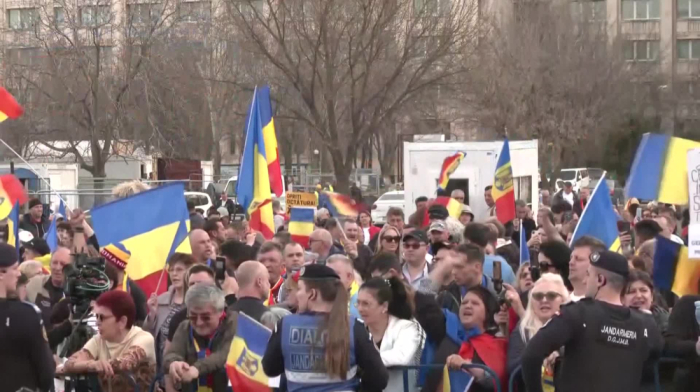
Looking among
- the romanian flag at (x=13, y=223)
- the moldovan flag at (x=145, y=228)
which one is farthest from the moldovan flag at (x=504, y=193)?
the moldovan flag at (x=145, y=228)

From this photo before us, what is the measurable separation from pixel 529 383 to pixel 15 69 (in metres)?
30.9

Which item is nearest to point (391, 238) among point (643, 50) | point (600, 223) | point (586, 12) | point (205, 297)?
point (600, 223)

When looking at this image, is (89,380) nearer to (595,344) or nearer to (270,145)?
(595,344)

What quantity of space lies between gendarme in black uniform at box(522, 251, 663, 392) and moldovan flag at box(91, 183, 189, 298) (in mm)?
4235

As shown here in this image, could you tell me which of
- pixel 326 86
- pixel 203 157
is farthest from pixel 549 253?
pixel 203 157

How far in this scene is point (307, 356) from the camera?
666 cm

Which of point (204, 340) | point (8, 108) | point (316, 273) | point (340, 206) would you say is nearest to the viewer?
point (316, 273)

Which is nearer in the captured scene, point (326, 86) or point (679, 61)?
point (326, 86)

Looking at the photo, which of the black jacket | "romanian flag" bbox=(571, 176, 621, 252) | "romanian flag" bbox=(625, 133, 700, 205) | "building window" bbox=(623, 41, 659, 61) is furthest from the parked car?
"building window" bbox=(623, 41, 659, 61)

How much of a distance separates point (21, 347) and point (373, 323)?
215cm

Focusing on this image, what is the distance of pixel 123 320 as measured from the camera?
7.95 meters

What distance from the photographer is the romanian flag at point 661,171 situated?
9.09 metres

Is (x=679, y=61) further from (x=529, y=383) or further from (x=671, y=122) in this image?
(x=529, y=383)

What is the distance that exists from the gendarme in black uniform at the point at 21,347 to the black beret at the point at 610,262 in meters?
3.20
